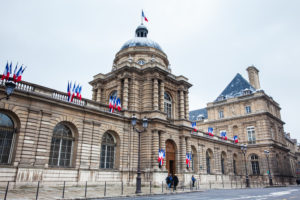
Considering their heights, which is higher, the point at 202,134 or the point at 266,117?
the point at 266,117

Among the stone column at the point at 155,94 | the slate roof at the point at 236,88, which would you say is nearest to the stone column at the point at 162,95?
the stone column at the point at 155,94

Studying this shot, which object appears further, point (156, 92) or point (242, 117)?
point (242, 117)

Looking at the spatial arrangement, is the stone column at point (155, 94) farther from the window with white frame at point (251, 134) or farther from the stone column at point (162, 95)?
the window with white frame at point (251, 134)

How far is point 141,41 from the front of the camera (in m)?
35.8

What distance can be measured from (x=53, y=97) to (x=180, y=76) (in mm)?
17545

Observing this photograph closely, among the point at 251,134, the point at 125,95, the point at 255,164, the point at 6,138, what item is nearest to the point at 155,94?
the point at 125,95

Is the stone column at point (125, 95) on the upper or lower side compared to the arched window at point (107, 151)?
upper

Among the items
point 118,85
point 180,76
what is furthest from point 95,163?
point 180,76

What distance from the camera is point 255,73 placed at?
5438cm

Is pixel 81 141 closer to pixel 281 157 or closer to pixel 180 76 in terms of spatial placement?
pixel 180 76

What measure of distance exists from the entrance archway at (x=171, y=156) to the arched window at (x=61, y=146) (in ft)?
39.0

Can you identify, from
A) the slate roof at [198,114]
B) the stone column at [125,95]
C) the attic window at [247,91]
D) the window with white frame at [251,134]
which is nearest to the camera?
the stone column at [125,95]

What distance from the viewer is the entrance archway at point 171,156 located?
29081 millimetres

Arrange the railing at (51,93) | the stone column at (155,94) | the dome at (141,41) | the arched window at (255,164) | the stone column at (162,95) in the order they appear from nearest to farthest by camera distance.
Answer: the railing at (51,93) < the stone column at (155,94) < the stone column at (162,95) < the dome at (141,41) < the arched window at (255,164)
